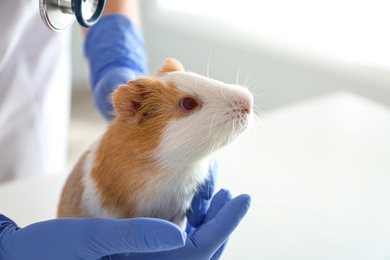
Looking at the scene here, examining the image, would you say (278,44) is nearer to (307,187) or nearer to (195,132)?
(307,187)

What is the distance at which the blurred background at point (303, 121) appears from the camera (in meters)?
1.25

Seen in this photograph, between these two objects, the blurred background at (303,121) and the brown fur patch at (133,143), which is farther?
the blurred background at (303,121)

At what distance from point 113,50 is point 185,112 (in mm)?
705

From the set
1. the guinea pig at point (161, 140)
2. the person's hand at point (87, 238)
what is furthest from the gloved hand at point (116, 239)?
the guinea pig at point (161, 140)

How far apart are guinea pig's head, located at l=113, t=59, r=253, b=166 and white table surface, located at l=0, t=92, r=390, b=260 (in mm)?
138

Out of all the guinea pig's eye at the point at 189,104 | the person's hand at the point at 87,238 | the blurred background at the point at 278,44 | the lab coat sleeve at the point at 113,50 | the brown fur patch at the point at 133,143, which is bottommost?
the person's hand at the point at 87,238

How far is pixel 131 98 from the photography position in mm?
962

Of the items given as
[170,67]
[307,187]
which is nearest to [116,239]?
→ [170,67]

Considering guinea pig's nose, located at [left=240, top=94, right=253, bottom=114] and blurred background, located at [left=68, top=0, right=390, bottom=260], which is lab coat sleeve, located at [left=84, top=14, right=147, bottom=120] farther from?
guinea pig's nose, located at [left=240, top=94, right=253, bottom=114]

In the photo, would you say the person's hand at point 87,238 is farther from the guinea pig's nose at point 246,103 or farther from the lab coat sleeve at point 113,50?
the lab coat sleeve at point 113,50

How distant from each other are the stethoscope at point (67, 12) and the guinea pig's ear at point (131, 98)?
0.53 feet

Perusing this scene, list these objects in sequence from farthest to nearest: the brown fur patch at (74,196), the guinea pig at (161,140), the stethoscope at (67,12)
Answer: the brown fur patch at (74,196) → the guinea pig at (161,140) → the stethoscope at (67,12)

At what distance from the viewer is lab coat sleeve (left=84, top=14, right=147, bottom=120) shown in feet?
5.13

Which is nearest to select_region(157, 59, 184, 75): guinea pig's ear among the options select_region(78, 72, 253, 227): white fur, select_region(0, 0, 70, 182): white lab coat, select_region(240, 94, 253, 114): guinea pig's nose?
select_region(78, 72, 253, 227): white fur
